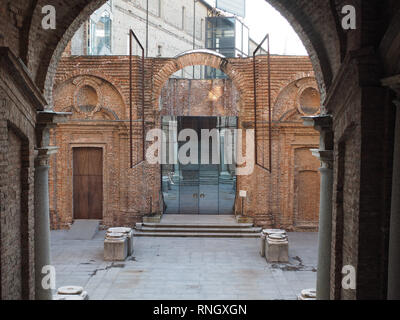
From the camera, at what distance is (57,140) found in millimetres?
17016

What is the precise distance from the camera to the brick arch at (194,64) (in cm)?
1681

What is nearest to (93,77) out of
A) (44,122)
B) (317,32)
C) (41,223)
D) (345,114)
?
(44,122)

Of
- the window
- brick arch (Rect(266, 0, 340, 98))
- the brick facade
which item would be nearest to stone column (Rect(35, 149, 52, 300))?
brick arch (Rect(266, 0, 340, 98))

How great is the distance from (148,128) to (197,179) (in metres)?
5.34

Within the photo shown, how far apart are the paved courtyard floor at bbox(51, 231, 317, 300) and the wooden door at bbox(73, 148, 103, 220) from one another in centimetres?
165

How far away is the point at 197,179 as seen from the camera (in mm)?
21422

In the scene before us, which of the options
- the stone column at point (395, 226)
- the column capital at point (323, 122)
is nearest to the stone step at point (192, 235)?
the column capital at point (323, 122)

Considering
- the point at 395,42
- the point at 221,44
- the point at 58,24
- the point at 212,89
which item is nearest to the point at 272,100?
the point at 212,89

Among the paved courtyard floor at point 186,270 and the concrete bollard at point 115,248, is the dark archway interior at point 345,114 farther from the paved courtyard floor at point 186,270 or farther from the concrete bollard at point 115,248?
the concrete bollard at point 115,248

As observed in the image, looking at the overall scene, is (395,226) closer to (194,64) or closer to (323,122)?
(323,122)

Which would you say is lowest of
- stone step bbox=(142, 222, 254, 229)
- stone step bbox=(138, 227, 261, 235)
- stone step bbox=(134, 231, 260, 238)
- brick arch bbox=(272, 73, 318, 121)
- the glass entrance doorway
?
stone step bbox=(134, 231, 260, 238)

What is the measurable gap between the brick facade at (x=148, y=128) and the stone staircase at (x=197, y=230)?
0.70 metres

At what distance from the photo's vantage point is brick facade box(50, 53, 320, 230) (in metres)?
16.7

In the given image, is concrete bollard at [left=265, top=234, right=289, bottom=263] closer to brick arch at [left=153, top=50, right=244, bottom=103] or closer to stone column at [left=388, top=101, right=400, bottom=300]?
brick arch at [left=153, top=50, right=244, bottom=103]
